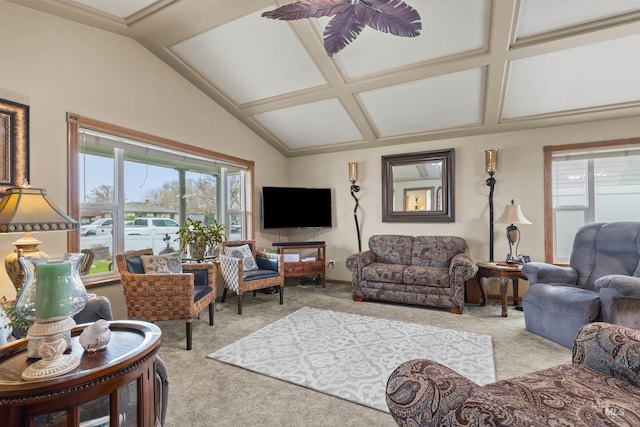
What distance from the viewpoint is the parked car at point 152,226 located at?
11.1 ft

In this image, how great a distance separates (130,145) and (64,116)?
0.65 metres

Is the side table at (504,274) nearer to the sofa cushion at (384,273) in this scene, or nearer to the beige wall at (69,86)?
the sofa cushion at (384,273)

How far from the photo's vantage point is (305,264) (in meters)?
4.70

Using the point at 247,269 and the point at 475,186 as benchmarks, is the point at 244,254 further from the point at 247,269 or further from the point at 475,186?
the point at 475,186

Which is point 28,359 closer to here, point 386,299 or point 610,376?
point 610,376

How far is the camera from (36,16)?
248 cm

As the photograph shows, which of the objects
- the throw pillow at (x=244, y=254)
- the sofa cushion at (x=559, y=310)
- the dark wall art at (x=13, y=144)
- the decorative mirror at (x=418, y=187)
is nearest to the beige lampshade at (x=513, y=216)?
the decorative mirror at (x=418, y=187)

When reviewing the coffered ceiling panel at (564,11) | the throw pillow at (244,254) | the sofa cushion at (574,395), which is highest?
the coffered ceiling panel at (564,11)

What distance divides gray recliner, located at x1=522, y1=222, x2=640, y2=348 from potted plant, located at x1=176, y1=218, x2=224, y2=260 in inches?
141

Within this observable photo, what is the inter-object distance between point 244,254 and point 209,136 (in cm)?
168

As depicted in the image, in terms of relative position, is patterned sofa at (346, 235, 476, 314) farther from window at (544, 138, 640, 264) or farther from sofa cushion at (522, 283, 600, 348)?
window at (544, 138, 640, 264)

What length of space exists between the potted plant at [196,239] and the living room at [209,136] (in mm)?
899

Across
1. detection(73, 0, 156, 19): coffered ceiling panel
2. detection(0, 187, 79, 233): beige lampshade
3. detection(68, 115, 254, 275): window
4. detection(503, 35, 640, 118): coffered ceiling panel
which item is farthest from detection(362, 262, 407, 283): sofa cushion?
detection(73, 0, 156, 19): coffered ceiling panel

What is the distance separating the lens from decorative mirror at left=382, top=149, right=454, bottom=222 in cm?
441
